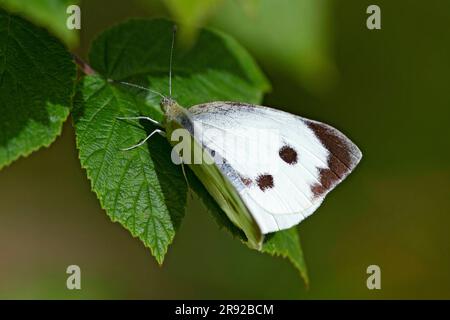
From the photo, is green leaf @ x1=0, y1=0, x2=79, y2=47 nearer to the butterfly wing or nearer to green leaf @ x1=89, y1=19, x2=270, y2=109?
green leaf @ x1=89, y1=19, x2=270, y2=109

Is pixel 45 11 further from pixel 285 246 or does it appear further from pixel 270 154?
pixel 285 246

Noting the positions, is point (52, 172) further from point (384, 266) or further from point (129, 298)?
point (384, 266)

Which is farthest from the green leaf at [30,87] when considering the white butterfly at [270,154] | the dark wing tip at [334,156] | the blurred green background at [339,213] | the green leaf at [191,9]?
the blurred green background at [339,213]

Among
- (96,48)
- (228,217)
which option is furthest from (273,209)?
(96,48)

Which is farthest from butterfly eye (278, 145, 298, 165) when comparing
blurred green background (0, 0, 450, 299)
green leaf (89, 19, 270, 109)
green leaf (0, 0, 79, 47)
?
blurred green background (0, 0, 450, 299)

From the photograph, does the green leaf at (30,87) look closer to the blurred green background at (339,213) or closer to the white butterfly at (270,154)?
the white butterfly at (270,154)

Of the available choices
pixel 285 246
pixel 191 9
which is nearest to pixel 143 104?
pixel 191 9
